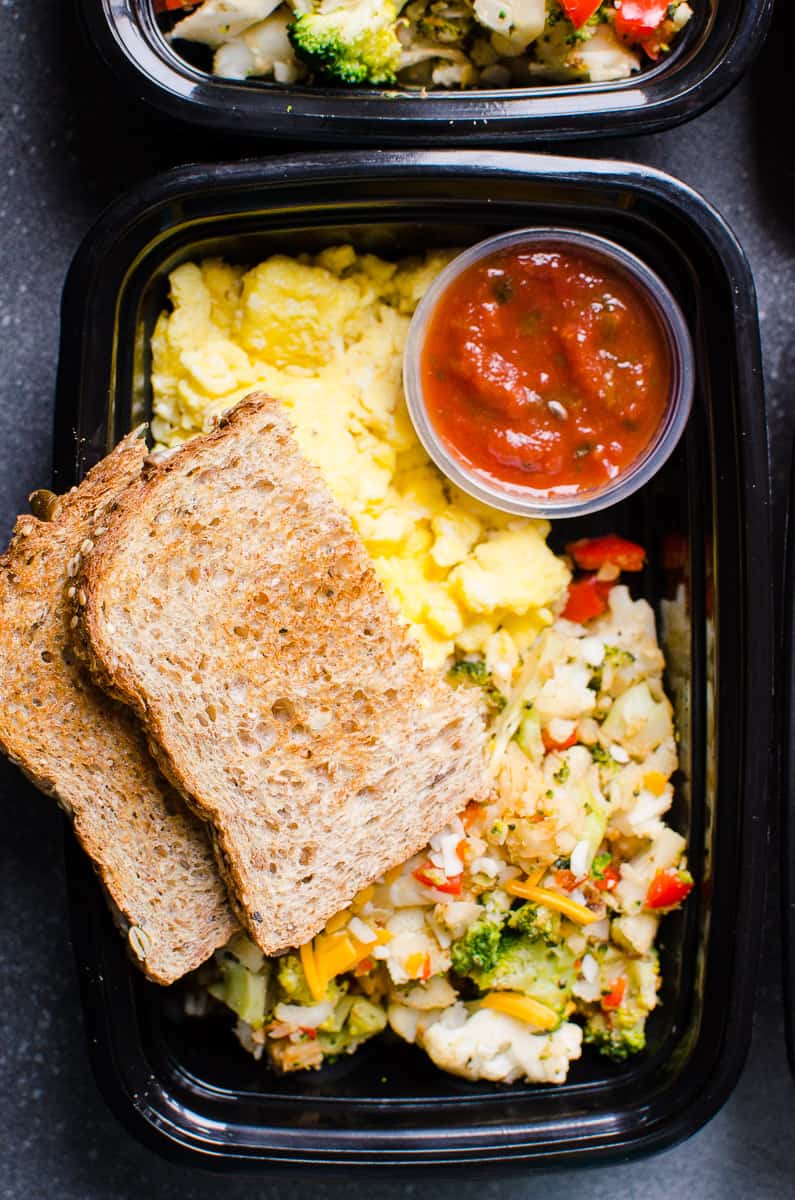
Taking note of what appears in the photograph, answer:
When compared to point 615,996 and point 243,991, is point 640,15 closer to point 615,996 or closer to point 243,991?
point 615,996

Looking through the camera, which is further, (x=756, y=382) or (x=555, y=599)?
(x=555, y=599)

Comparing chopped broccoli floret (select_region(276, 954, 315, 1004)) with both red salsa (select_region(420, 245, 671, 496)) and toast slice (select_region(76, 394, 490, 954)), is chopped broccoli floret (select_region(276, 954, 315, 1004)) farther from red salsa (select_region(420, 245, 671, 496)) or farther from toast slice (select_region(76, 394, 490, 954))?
red salsa (select_region(420, 245, 671, 496))

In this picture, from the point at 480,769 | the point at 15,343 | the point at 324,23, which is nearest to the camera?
the point at 324,23

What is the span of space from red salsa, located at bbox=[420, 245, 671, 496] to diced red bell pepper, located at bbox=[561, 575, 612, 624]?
1.06 ft

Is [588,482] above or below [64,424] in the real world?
below

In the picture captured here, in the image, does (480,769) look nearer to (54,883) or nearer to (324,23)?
(54,883)

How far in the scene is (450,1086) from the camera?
267 centimetres

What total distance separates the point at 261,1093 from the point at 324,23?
236 cm

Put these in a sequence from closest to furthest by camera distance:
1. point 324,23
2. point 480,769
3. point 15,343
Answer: point 324,23, point 480,769, point 15,343

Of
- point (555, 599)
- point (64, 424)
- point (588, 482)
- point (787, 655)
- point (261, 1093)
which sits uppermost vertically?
point (64, 424)

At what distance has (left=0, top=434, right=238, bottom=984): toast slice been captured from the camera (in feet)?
7.80

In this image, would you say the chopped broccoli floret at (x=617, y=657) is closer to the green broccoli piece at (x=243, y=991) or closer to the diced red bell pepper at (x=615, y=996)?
the diced red bell pepper at (x=615, y=996)

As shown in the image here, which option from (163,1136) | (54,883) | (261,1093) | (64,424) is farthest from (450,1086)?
(64,424)

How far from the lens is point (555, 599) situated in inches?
106
